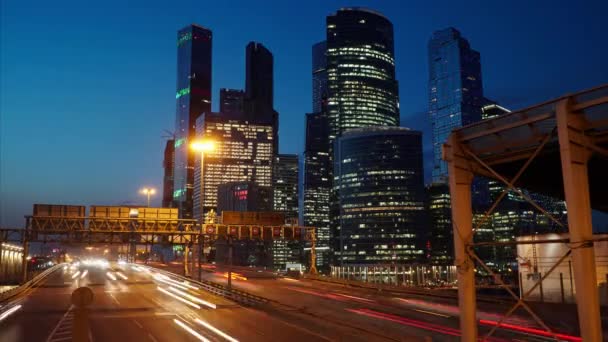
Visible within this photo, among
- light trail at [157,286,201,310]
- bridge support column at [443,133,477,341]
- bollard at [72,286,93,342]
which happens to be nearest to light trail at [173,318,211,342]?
light trail at [157,286,201,310]

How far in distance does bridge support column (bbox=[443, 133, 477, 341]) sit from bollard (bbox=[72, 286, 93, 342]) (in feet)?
36.9

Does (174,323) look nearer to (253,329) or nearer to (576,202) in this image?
(253,329)

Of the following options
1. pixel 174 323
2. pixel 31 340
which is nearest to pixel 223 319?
pixel 174 323

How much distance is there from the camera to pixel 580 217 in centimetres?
1275

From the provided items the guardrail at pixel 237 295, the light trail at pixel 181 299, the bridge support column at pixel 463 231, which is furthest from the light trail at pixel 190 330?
the bridge support column at pixel 463 231

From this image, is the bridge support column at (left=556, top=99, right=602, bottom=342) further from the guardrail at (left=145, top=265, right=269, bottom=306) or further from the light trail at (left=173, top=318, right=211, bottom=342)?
the guardrail at (left=145, top=265, right=269, bottom=306)

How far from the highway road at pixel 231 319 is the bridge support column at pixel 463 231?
24.8ft

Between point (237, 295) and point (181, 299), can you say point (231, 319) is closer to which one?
point (237, 295)

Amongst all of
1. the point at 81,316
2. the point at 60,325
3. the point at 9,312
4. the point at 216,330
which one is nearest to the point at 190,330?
the point at 216,330

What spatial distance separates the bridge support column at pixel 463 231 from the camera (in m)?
15.5

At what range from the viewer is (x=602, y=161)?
1566cm

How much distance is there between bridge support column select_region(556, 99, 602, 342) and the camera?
12.5 m

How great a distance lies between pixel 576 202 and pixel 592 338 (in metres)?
3.33

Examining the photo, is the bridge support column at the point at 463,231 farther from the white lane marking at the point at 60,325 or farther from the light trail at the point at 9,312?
the light trail at the point at 9,312
